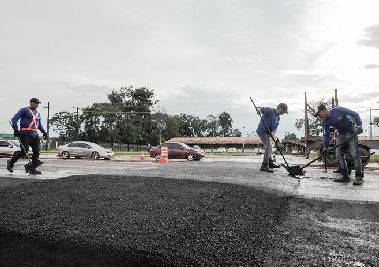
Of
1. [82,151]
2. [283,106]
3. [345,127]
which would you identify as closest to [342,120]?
[345,127]

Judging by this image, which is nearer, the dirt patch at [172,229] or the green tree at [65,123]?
the dirt patch at [172,229]

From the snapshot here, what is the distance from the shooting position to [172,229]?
2.62 meters

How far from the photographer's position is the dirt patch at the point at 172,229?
2297 mm

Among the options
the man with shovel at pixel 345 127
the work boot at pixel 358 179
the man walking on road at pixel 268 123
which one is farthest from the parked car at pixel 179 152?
the work boot at pixel 358 179

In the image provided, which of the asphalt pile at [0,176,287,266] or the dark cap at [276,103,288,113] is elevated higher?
the dark cap at [276,103,288,113]

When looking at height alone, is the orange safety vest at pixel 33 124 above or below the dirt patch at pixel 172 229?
above

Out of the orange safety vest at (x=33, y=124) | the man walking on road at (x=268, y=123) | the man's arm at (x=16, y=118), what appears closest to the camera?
the man's arm at (x=16, y=118)

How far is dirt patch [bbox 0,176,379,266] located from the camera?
2.30 metres

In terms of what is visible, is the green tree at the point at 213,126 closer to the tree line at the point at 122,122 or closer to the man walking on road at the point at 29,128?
the tree line at the point at 122,122

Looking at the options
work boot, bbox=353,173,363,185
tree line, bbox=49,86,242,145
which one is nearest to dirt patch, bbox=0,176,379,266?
work boot, bbox=353,173,363,185

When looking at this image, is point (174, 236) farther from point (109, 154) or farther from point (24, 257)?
point (109, 154)

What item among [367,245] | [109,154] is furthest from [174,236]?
[109,154]

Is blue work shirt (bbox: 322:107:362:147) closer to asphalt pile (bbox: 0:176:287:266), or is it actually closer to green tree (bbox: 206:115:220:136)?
asphalt pile (bbox: 0:176:287:266)

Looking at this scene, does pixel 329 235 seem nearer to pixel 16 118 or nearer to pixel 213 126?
pixel 16 118
